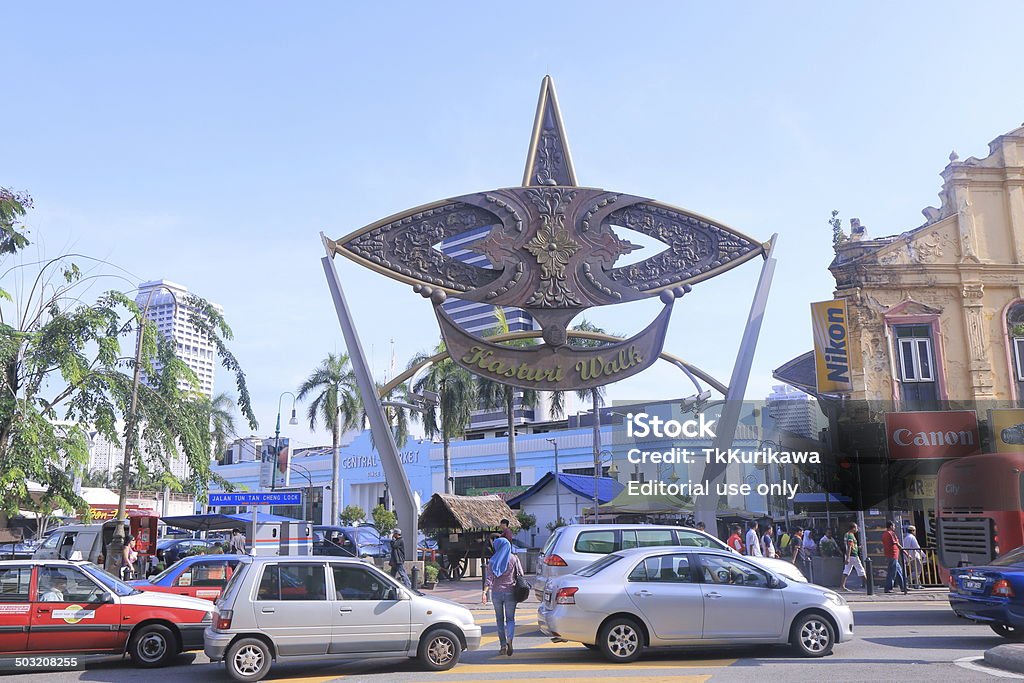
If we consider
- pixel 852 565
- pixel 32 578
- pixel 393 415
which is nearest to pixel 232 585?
pixel 32 578

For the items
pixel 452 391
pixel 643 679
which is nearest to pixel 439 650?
pixel 643 679

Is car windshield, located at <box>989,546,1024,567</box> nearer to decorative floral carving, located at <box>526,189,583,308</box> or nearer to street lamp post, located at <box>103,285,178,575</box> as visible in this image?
decorative floral carving, located at <box>526,189,583,308</box>

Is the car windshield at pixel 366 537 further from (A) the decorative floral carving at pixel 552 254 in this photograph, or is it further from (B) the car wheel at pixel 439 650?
(B) the car wheel at pixel 439 650

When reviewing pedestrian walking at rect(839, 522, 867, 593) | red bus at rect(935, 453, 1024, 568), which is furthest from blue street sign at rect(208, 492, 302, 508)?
red bus at rect(935, 453, 1024, 568)

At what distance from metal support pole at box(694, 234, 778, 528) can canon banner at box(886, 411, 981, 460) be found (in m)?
7.72

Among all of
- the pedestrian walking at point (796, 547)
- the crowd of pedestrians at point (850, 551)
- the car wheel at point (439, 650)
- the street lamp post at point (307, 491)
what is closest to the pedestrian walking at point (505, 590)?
the car wheel at point (439, 650)

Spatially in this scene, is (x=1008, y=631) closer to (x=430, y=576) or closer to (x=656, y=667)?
(x=656, y=667)

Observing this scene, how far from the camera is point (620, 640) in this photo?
421 inches

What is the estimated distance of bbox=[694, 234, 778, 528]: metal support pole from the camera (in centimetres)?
1911

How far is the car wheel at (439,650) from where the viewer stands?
408 inches

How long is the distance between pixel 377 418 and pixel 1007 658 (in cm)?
1281

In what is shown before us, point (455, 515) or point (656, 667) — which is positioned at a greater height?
point (455, 515)

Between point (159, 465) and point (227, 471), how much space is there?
61808 mm

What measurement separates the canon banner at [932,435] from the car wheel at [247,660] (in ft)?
66.8
